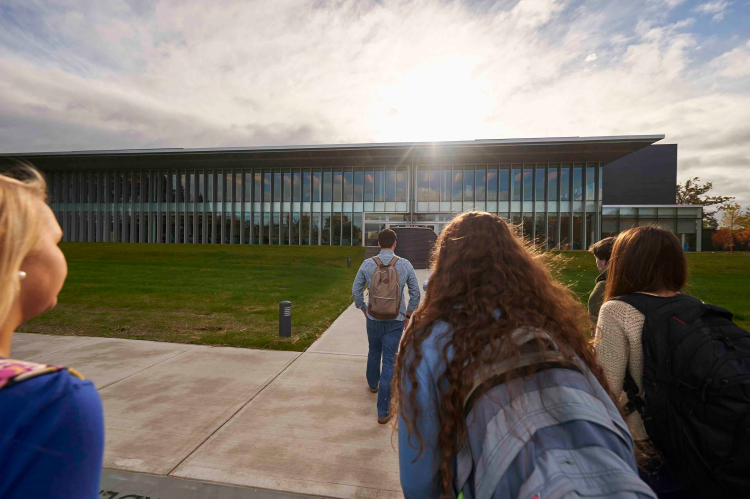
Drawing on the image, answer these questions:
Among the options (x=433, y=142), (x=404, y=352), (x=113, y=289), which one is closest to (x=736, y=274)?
(x=433, y=142)

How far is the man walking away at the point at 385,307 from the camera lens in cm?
418

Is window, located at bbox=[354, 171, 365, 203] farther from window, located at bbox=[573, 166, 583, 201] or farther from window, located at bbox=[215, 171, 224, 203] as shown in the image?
window, located at bbox=[573, 166, 583, 201]

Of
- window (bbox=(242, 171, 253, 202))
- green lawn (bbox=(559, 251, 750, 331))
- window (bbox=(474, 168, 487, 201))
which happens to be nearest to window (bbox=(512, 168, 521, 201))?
window (bbox=(474, 168, 487, 201))

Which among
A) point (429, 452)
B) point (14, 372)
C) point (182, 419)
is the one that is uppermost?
point (14, 372)

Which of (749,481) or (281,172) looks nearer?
(749,481)

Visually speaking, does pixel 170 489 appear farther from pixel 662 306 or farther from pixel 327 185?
pixel 327 185

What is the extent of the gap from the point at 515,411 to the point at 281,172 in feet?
126

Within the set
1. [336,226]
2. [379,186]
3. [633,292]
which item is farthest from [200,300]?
[379,186]

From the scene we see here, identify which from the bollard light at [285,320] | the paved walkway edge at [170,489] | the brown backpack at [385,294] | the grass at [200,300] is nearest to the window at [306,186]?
the grass at [200,300]

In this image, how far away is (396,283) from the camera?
4289mm

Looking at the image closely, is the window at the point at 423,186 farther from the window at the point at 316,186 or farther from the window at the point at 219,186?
the window at the point at 219,186

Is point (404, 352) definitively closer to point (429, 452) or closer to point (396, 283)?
point (429, 452)

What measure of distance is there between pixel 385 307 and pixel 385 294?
0.15 m

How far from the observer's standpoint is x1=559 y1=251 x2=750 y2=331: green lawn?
1081 cm
